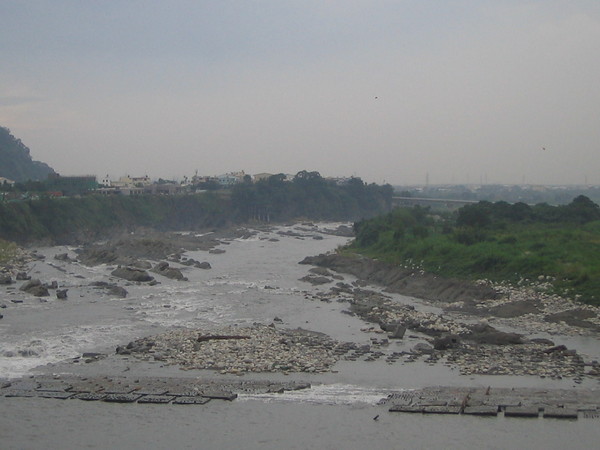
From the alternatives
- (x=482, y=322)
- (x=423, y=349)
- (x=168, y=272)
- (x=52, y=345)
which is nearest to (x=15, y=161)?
(x=168, y=272)

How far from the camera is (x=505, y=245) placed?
109ft

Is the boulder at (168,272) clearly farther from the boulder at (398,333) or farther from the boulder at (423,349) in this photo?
the boulder at (423,349)

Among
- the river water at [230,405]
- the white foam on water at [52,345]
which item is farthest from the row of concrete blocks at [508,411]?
the white foam on water at [52,345]

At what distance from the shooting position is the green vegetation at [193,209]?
5612 cm

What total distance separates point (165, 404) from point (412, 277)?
20.5 meters

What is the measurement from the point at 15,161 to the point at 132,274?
92.4 m

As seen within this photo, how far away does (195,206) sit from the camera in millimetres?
79375

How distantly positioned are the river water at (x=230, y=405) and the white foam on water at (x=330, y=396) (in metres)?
0.02

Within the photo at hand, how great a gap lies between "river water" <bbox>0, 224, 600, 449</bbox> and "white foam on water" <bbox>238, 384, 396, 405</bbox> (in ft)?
0.08

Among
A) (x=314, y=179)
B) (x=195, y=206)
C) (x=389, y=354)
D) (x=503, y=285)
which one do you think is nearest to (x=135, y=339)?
(x=389, y=354)

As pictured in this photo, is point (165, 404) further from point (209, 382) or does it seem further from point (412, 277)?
point (412, 277)

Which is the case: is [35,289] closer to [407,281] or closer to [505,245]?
[407,281]

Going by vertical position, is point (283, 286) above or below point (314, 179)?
below

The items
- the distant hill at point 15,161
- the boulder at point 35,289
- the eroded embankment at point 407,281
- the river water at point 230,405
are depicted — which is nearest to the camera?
the river water at point 230,405
